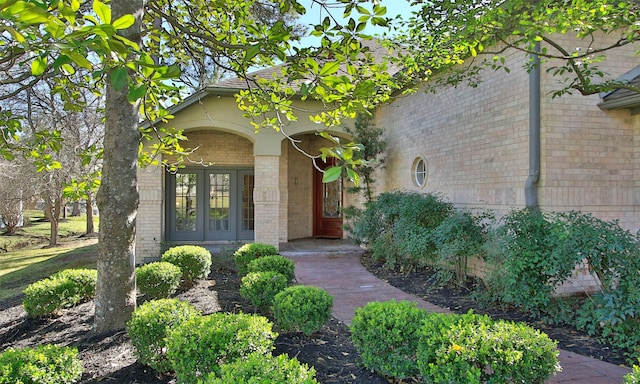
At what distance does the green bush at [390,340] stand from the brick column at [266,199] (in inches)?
285

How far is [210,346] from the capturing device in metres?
2.99

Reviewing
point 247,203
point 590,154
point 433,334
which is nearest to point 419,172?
point 590,154

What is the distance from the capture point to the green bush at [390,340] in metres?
3.22

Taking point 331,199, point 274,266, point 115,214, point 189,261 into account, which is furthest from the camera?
point 331,199

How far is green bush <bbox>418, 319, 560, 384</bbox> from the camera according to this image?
2.61 metres

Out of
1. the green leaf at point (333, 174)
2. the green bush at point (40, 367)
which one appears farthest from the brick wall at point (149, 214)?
the green leaf at point (333, 174)

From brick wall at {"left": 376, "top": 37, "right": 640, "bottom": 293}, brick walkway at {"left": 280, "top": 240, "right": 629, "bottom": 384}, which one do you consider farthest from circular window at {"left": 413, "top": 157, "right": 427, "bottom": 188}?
brick walkway at {"left": 280, "top": 240, "right": 629, "bottom": 384}

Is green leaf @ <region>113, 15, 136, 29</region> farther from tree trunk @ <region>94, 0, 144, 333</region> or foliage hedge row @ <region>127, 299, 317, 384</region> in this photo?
tree trunk @ <region>94, 0, 144, 333</region>

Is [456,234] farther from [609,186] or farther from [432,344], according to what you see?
[432,344]

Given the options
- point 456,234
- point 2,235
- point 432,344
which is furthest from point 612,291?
point 2,235

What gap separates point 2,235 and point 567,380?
22522 mm

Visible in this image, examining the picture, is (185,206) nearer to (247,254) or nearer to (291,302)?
(247,254)

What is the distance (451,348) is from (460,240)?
3916mm

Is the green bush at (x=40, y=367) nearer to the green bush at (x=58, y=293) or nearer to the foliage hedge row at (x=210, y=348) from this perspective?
the foliage hedge row at (x=210, y=348)
